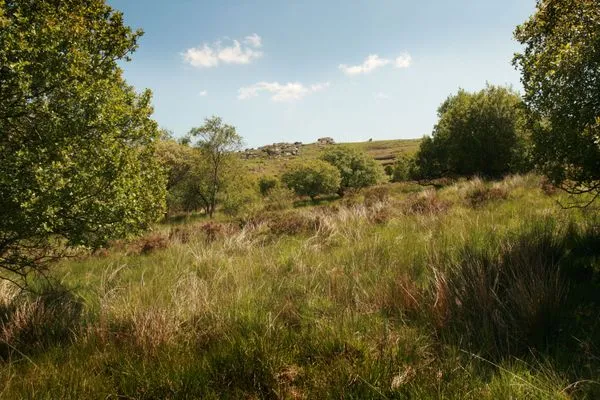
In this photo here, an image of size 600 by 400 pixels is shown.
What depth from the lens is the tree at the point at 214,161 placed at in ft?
109

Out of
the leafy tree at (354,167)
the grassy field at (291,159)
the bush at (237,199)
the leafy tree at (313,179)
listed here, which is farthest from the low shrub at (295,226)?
the grassy field at (291,159)

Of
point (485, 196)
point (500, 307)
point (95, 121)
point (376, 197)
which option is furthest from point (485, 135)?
point (95, 121)

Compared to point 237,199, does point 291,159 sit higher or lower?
higher

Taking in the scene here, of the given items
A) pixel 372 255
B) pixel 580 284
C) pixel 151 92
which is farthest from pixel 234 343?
pixel 151 92

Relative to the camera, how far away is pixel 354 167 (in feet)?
126

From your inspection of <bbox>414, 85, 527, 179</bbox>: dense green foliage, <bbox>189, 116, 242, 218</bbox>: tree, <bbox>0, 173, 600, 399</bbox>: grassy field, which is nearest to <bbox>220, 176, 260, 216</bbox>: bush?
<bbox>189, 116, 242, 218</bbox>: tree

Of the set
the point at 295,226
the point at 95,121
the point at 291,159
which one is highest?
the point at 291,159

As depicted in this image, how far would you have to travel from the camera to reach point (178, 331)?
148 inches

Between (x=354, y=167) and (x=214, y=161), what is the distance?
1505 cm

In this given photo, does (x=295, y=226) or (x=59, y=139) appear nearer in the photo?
(x=59, y=139)

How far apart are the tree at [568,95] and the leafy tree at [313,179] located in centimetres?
2750

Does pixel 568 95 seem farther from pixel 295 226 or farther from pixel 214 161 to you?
pixel 214 161

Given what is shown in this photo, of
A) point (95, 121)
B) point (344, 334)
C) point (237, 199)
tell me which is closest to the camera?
point (344, 334)

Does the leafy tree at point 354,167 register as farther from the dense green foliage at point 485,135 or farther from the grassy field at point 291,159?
the grassy field at point 291,159
